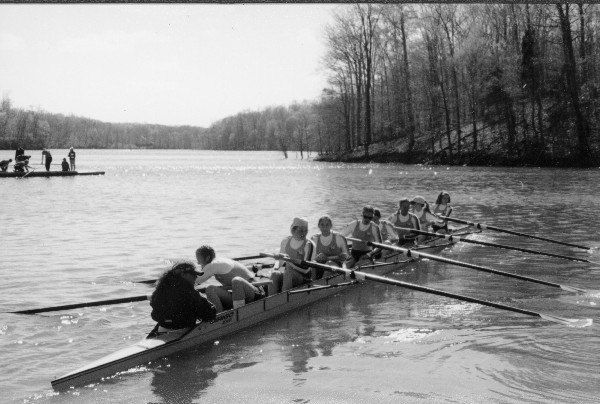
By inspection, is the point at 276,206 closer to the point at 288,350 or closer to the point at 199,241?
the point at 199,241

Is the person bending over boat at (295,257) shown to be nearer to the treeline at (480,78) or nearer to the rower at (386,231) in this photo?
the rower at (386,231)

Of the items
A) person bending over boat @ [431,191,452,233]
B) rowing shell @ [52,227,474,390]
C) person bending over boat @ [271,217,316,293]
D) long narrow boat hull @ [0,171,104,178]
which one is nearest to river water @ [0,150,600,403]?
rowing shell @ [52,227,474,390]

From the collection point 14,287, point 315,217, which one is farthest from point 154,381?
point 315,217

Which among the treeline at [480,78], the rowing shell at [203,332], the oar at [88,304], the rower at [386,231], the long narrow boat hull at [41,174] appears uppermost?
the treeline at [480,78]

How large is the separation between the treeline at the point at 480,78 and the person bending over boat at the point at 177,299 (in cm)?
4024

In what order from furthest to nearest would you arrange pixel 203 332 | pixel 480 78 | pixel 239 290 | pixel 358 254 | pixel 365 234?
pixel 480 78 < pixel 358 254 < pixel 365 234 < pixel 239 290 < pixel 203 332

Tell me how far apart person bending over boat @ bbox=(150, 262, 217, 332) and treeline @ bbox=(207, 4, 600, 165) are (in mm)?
40235

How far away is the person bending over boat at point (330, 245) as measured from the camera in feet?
42.3

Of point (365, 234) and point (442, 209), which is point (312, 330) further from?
point (442, 209)

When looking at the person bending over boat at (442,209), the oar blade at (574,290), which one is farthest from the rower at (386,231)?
the oar blade at (574,290)

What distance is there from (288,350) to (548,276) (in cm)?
820

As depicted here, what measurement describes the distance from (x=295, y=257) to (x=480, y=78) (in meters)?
48.6

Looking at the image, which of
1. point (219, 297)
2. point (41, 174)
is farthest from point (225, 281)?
point (41, 174)

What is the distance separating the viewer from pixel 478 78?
5669 centimetres
